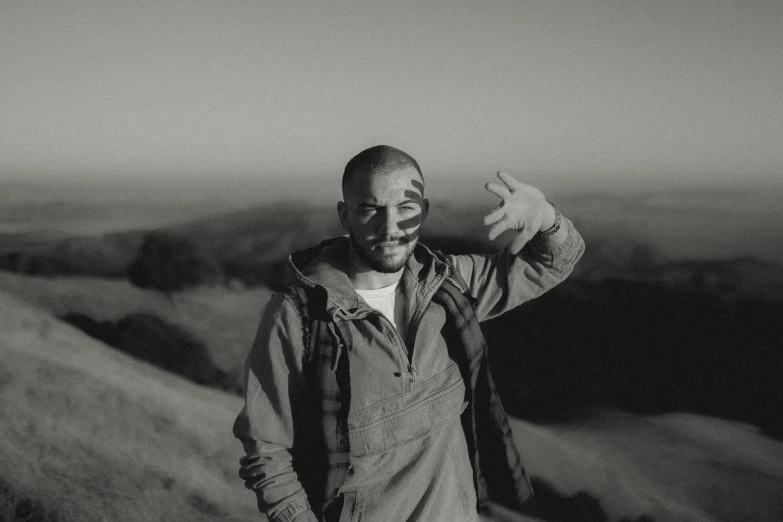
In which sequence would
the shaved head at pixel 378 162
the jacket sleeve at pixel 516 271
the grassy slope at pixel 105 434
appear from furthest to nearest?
the grassy slope at pixel 105 434 < the jacket sleeve at pixel 516 271 < the shaved head at pixel 378 162

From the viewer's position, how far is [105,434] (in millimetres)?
2781

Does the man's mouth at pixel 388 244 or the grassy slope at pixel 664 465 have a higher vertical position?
the man's mouth at pixel 388 244

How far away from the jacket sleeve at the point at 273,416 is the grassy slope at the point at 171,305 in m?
1.89

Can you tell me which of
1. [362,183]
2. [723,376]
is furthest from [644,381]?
[362,183]

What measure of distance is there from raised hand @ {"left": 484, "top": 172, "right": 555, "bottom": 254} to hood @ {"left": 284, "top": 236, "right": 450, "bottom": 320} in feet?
0.55

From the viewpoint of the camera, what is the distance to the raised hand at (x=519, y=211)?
130cm

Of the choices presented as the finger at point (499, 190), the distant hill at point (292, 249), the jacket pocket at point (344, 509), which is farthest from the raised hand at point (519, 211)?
the distant hill at point (292, 249)

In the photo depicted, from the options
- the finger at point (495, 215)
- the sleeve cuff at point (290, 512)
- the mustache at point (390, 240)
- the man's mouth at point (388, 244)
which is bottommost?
the sleeve cuff at point (290, 512)

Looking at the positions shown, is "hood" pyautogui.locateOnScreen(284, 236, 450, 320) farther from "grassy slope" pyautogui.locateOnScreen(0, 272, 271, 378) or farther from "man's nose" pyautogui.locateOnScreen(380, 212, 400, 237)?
"grassy slope" pyautogui.locateOnScreen(0, 272, 271, 378)

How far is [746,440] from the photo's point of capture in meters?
2.05

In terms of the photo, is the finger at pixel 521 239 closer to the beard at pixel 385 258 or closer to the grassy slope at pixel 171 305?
the beard at pixel 385 258

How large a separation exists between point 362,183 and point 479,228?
138cm

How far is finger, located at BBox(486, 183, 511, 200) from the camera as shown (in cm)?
129

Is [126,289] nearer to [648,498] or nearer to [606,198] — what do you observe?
[606,198]
